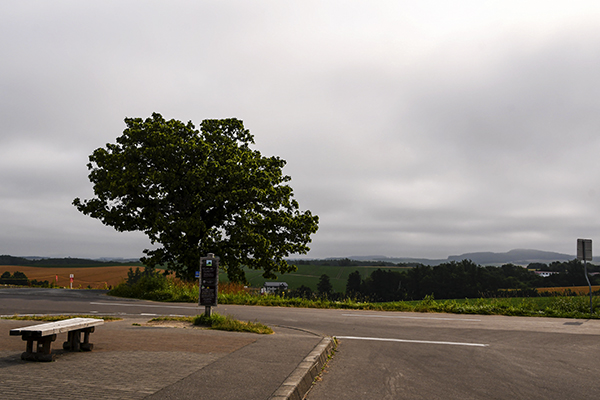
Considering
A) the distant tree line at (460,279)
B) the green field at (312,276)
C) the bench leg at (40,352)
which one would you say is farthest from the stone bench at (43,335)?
the green field at (312,276)

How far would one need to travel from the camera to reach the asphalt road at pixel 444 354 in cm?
583

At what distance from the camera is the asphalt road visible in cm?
583

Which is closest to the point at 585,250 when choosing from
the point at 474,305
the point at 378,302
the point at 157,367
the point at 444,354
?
the point at 474,305

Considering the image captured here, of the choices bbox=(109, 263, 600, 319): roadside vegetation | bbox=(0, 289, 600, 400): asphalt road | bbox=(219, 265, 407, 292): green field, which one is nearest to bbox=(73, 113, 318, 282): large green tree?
bbox=(109, 263, 600, 319): roadside vegetation

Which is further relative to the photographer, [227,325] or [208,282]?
[208,282]

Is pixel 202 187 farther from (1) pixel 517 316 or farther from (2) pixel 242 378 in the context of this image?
(2) pixel 242 378

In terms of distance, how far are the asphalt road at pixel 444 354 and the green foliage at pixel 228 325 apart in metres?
1.75

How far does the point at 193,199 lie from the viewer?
2434cm

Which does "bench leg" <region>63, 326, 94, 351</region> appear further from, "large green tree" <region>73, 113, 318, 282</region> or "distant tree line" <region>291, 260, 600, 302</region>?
"distant tree line" <region>291, 260, 600, 302</region>

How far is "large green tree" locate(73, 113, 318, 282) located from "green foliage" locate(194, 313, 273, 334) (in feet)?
39.8

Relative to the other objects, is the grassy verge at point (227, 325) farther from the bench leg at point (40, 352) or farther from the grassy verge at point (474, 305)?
the grassy verge at point (474, 305)

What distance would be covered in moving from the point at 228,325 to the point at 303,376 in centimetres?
487

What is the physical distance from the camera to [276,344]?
8.09 m

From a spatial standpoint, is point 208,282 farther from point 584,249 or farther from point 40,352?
point 584,249
